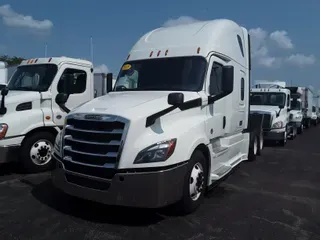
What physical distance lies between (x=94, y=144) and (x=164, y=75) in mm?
2021

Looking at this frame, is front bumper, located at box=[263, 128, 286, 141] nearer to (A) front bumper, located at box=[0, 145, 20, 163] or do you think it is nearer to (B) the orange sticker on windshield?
(B) the orange sticker on windshield

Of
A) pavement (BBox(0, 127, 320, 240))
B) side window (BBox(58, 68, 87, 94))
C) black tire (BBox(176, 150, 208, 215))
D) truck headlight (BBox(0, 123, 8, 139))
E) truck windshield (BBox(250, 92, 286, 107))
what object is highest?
side window (BBox(58, 68, 87, 94))

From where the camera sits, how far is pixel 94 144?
452cm

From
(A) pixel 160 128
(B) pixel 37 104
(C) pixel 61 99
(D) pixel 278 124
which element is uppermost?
(C) pixel 61 99

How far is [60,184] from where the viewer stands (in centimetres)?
482

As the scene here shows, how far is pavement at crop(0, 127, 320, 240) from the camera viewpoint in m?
4.25

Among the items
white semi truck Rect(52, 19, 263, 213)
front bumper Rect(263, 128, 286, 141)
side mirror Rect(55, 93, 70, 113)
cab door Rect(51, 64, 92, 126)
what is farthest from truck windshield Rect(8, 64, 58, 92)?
Result: front bumper Rect(263, 128, 286, 141)

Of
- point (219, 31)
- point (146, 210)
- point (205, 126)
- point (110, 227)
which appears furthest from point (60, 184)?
point (219, 31)

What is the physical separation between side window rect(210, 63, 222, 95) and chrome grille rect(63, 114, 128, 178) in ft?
6.90

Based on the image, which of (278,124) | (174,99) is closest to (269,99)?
(278,124)

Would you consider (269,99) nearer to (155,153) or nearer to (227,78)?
(227,78)

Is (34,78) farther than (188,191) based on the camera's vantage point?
Yes

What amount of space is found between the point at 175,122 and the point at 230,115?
7.19 ft

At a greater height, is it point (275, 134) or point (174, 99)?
point (174, 99)
